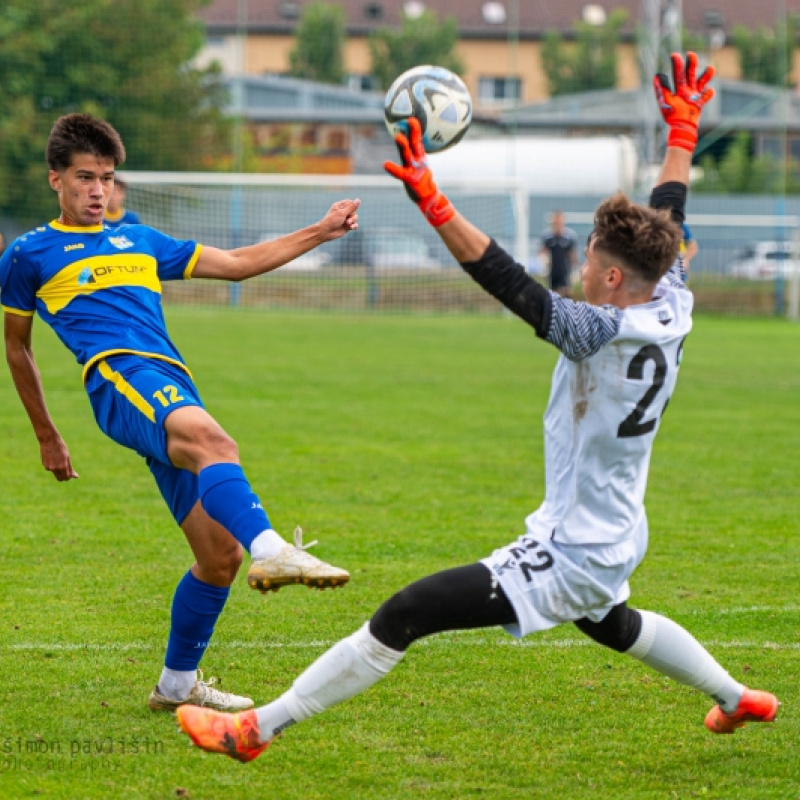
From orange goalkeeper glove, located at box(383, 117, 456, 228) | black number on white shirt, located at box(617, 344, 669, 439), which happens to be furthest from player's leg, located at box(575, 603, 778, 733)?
orange goalkeeper glove, located at box(383, 117, 456, 228)

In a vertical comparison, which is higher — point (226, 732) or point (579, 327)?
point (579, 327)

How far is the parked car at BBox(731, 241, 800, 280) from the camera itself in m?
32.4

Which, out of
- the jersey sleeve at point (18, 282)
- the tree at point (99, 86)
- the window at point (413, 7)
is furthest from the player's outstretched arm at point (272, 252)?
the window at point (413, 7)

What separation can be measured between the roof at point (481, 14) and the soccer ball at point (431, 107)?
5237 cm

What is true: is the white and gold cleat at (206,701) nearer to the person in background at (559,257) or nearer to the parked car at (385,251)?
the person in background at (559,257)

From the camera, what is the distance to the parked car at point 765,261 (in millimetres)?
32438

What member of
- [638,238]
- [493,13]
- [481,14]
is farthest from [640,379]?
[493,13]

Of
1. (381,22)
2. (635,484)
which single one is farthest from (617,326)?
(381,22)

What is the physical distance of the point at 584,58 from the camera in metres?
57.7

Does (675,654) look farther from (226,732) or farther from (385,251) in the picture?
(385,251)

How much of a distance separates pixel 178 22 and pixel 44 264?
3454 cm

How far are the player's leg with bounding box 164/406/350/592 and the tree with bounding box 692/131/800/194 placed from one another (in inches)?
1620

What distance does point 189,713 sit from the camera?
4051mm

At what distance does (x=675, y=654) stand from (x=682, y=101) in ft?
6.49
